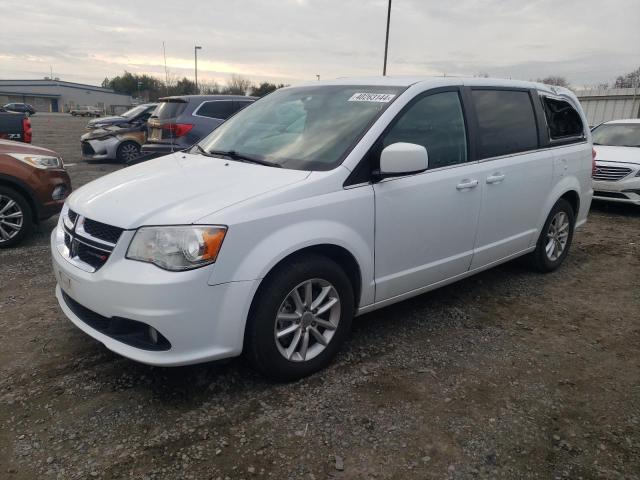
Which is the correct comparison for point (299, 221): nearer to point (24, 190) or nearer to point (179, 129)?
point (24, 190)

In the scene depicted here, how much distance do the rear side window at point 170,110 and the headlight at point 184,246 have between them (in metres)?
7.37

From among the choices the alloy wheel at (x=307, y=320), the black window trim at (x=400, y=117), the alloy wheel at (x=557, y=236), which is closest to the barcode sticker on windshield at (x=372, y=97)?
the black window trim at (x=400, y=117)

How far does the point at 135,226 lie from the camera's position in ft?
8.57

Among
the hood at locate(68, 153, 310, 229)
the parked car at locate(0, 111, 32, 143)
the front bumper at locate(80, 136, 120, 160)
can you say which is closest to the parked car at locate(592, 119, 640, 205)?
the hood at locate(68, 153, 310, 229)

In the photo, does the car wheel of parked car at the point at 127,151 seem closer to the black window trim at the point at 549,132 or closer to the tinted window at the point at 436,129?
the black window trim at the point at 549,132

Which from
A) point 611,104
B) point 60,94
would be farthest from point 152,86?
point 611,104

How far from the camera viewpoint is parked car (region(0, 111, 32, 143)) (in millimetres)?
8859

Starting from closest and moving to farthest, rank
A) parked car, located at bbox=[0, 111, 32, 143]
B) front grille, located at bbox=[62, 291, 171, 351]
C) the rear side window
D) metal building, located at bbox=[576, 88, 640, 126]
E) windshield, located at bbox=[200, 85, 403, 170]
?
front grille, located at bbox=[62, 291, 171, 351], windshield, located at bbox=[200, 85, 403, 170], parked car, located at bbox=[0, 111, 32, 143], the rear side window, metal building, located at bbox=[576, 88, 640, 126]

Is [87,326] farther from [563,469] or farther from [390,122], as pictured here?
[563,469]

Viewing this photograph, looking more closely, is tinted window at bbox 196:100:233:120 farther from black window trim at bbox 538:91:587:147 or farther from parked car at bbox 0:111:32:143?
black window trim at bbox 538:91:587:147

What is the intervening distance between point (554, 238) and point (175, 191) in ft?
12.8

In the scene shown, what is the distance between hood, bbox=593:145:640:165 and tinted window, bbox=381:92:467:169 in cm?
599

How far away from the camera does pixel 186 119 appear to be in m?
9.20

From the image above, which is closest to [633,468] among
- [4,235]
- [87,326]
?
[87,326]
